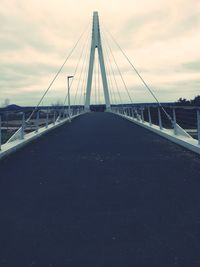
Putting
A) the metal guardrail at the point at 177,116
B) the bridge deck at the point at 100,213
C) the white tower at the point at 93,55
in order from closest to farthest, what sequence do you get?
the bridge deck at the point at 100,213
the metal guardrail at the point at 177,116
the white tower at the point at 93,55

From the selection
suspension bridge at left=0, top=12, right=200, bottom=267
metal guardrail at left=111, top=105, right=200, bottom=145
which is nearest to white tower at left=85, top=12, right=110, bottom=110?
metal guardrail at left=111, top=105, right=200, bottom=145

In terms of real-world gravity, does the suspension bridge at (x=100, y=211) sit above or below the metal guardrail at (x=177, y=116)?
below

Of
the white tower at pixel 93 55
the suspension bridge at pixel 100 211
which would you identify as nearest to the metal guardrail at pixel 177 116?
the suspension bridge at pixel 100 211

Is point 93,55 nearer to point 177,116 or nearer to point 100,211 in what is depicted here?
point 177,116

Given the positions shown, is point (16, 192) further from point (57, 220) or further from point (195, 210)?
point (195, 210)

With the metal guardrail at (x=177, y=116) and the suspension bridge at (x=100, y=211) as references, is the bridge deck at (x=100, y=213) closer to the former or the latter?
the suspension bridge at (x=100, y=211)

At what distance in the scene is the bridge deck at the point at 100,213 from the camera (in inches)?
149

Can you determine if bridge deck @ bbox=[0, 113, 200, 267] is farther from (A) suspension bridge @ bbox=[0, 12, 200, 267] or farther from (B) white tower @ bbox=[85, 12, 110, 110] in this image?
(B) white tower @ bbox=[85, 12, 110, 110]

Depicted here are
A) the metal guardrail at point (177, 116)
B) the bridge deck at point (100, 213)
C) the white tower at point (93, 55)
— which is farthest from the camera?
the white tower at point (93, 55)

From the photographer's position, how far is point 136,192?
20.7 ft

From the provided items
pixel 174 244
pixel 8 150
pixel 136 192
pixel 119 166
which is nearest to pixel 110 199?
pixel 136 192

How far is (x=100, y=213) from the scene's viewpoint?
513 cm

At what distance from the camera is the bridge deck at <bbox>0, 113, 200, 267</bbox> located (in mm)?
3775

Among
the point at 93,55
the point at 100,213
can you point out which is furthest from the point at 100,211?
the point at 93,55
